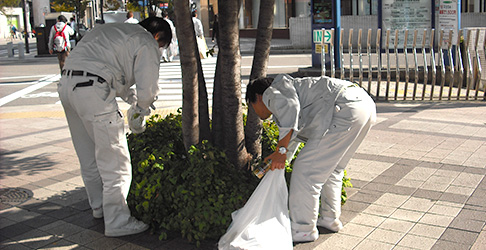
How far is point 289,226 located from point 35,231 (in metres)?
2.15

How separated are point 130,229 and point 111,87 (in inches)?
45.3

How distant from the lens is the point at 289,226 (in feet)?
13.0

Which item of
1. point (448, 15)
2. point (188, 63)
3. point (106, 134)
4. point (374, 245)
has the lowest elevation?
point (374, 245)

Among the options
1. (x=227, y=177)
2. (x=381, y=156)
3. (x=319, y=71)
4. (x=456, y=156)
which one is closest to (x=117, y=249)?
(x=227, y=177)

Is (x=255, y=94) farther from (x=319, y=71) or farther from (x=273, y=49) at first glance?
(x=273, y=49)

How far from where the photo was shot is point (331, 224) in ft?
14.2

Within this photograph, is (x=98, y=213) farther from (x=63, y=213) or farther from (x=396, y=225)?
(x=396, y=225)

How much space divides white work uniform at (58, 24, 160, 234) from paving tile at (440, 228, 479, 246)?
2517mm

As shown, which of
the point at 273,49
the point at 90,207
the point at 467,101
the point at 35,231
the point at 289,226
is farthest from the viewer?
the point at 273,49

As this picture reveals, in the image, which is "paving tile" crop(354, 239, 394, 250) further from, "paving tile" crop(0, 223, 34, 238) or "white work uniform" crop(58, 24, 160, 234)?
"paving tile" crop(0, 223, 34, 238)

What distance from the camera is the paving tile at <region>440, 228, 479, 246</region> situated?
13.3ft

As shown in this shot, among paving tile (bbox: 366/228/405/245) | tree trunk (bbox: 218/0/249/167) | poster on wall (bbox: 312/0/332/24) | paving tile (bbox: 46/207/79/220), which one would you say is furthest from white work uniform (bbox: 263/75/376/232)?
poster on wall (bbox: 312/0/332/24)

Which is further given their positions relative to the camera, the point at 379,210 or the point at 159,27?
the point at 379,210

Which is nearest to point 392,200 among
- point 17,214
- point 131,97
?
point 131,97
